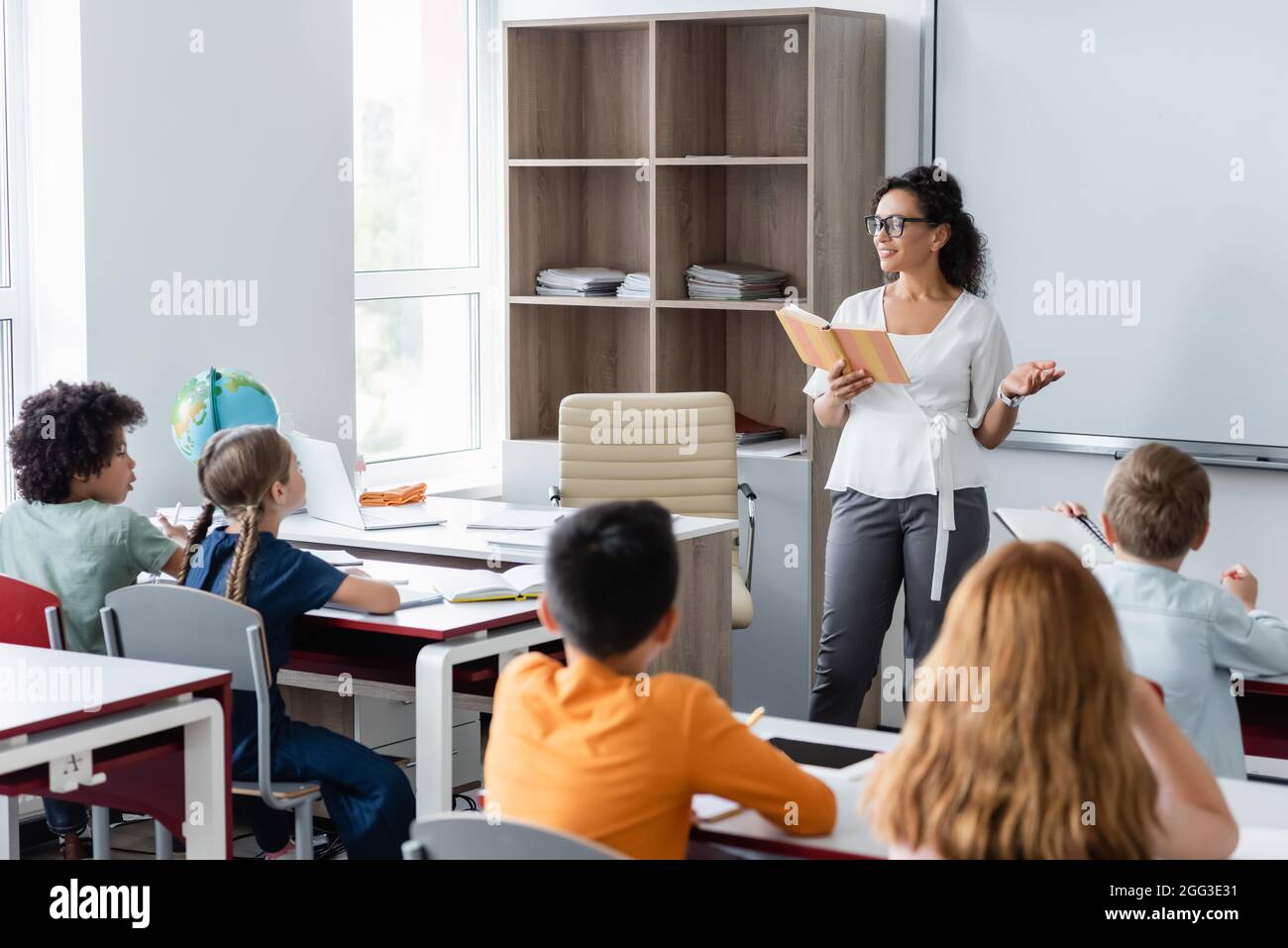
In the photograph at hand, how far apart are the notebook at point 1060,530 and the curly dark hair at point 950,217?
0.80 meters

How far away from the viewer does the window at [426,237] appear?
5320 millimetres

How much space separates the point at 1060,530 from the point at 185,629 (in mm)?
1711

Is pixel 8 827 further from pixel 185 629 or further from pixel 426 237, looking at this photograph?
pixel 426 237

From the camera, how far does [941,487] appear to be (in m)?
3.68

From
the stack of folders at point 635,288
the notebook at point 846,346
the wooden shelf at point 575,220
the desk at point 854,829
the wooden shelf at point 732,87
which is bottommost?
the desk at point 854,829

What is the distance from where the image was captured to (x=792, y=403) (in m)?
5.26

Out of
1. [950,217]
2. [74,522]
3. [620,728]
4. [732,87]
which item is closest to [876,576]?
[950,217]

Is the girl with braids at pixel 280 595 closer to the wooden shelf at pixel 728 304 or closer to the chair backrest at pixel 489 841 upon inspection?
the chair backrest at pixel 489 841

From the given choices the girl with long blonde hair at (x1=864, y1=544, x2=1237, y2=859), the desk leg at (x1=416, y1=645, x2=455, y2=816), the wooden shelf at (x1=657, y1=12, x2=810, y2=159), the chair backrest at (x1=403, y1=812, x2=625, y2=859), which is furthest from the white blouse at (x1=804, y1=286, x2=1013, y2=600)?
the chair backrest at (x1=403, y1=812, x2=625, y2=859)

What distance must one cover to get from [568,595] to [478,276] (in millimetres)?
3971

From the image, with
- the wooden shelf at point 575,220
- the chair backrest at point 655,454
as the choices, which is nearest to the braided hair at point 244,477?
the chair backrest at point 655,454
